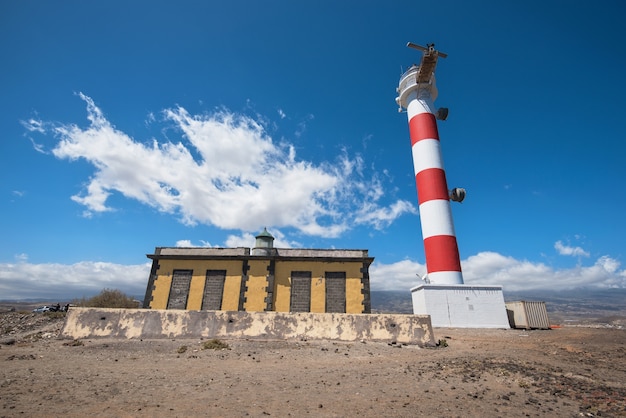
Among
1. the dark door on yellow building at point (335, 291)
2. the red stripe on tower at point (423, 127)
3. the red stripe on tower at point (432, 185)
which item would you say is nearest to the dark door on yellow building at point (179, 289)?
the dark door on yellow building at point (335, 291)

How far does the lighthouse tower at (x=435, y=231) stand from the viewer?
16.1 meters

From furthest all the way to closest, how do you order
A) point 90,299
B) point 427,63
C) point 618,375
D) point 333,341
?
point 90,299
point 427,63
point 333,341
point 618,375

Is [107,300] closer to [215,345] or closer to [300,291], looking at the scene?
[300,291]

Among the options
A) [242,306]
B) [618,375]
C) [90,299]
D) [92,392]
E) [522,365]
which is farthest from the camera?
[90,299]

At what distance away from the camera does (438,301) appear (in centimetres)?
1617

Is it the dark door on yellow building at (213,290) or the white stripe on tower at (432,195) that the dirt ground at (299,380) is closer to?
the white stripe on tower at (432,195)

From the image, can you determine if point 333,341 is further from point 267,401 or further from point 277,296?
point 277,296

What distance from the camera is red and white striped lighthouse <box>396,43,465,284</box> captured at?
1725cm

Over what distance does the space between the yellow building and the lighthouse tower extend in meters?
3.73

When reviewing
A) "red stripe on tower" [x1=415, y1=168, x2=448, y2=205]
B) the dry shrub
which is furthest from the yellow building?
the dry shrub

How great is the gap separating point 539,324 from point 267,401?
18469 mm

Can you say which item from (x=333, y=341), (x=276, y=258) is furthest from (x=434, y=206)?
(x=333, y=341)

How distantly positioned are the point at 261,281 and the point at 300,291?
8.27 feet

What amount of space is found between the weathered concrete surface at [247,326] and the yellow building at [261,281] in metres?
9.04
